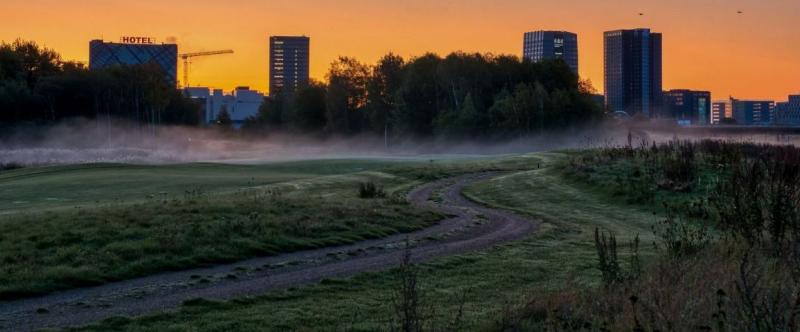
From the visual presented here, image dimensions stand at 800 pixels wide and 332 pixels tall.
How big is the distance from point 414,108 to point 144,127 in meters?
44.0

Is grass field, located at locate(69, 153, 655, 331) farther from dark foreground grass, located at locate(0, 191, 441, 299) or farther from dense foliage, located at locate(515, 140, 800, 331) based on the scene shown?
dark foreground grass, located at locate(0, 191, 441, 299)

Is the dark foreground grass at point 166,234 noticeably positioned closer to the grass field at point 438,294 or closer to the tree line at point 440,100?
the grass field at point 438,294

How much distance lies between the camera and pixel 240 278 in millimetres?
16641

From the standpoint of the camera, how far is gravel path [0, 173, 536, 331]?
13.3 metres

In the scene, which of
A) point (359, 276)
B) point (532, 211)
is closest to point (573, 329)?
point (359, 276)

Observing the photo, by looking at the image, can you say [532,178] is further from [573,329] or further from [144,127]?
[144,127]

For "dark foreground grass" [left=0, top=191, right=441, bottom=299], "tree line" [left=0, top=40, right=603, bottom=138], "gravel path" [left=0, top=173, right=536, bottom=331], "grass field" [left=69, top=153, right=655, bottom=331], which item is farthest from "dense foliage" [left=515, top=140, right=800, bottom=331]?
"tree line" [left=0, top=40, right=603, bottom=138]

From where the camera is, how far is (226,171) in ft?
188

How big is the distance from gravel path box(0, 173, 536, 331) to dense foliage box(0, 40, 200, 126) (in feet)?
290

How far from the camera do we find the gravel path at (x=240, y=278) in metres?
13.3

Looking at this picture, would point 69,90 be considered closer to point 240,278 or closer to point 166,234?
point 166,234

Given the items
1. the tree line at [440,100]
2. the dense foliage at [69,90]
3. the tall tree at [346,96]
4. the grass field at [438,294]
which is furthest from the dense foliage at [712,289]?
the tall tree at [346,96]

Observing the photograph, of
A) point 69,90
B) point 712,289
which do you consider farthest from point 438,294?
point 69,90

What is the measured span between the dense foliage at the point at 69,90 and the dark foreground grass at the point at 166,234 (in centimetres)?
8260
